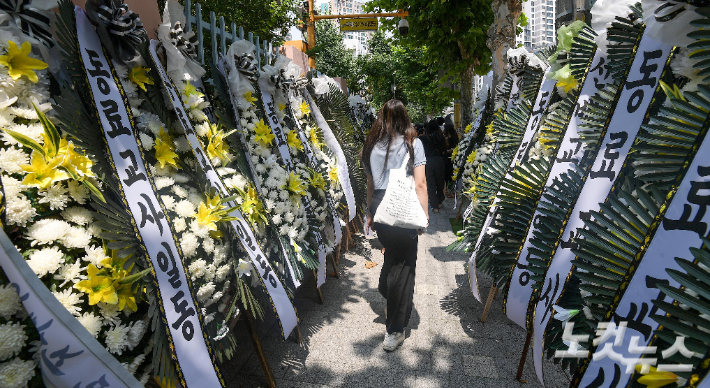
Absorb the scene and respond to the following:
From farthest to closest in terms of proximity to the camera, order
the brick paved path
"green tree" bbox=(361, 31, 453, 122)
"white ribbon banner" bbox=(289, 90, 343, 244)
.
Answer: "green tree" bbox=(361, 31, 453, 122) < "white ribbon banner" bbox=(289, 90, 343, 244) < the brick paved path

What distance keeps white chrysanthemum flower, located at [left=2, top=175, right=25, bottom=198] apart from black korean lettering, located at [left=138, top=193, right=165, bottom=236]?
407mm

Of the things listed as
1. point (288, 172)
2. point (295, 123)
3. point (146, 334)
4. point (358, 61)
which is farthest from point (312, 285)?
point (358, 61)

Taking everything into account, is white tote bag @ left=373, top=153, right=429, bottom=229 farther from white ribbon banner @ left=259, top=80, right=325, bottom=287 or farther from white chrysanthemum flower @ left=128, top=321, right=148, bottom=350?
white chrysanthemum flower @ left=128, top=321, right=148, bottom=350

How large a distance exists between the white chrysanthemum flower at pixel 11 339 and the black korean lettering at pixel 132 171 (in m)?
0.66

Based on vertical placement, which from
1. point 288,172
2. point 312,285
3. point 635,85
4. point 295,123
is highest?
point 635,85

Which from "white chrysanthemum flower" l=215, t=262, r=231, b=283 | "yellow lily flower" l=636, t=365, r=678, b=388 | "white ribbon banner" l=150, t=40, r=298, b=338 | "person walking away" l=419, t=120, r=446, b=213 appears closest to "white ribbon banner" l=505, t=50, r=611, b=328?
"yellow lily flower" l=636, t=365, r=678, b=388

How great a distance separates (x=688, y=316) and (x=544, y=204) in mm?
1039

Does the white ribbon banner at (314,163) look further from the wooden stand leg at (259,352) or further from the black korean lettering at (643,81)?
the black korean lettering at (643,81)

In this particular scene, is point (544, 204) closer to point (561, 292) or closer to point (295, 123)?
point (561, 292)

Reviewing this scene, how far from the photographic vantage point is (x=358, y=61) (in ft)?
78.9

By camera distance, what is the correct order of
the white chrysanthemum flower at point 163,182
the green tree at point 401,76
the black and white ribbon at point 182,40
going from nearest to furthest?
the white chrysanthemum flower at point 163,182
the black and white ribbon at point 182,40
the green tree at point 401,76

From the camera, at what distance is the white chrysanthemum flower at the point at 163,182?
1904 mm

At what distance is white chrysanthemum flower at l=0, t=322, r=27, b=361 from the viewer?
3.91 feet

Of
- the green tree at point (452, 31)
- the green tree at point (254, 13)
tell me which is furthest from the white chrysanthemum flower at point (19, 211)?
the green tree at point (254, 13)
